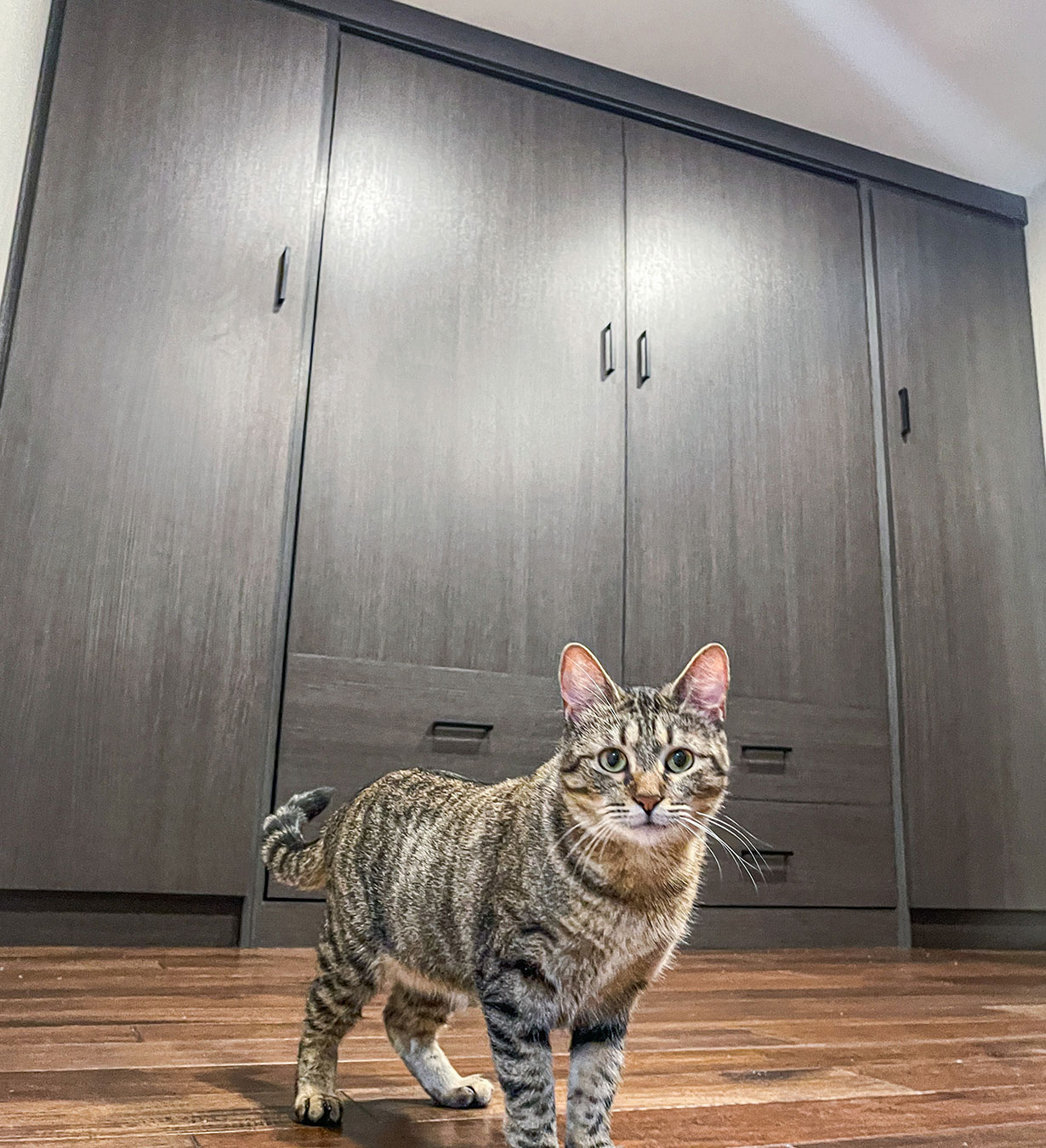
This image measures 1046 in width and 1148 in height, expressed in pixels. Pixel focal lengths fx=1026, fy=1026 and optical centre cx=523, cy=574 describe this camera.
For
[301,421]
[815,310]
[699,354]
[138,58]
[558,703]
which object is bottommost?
[558,703]

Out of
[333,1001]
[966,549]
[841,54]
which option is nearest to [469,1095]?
[333,1001]

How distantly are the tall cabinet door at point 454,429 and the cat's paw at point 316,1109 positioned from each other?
146 cm

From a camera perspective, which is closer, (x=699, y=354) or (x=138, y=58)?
(x=138, y=58)

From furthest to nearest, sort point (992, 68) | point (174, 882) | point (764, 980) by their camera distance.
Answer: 1. point (992, 68)
2. point (174, 882)
3. point (764, 980)

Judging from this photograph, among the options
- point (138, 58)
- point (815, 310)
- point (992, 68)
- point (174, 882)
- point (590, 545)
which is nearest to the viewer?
point (174, 882)

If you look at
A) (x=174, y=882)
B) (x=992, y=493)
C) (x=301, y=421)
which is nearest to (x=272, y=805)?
(x=174, y=882)

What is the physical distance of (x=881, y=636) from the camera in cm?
317

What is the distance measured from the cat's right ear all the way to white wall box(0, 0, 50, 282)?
1983 millimetres

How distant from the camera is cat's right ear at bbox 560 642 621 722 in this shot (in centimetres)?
94

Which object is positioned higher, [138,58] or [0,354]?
[138,58]

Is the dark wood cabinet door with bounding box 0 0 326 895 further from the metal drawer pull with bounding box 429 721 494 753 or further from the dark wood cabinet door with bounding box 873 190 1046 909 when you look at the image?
the dark wood cabinet door with bounding box 873 190 1046 909

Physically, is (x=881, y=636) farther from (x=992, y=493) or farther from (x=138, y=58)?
(x=138, y=58)

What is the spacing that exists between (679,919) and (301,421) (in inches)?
77.4

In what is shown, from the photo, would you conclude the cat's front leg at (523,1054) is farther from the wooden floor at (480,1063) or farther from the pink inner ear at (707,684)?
the pink inner ear at (707,684)
